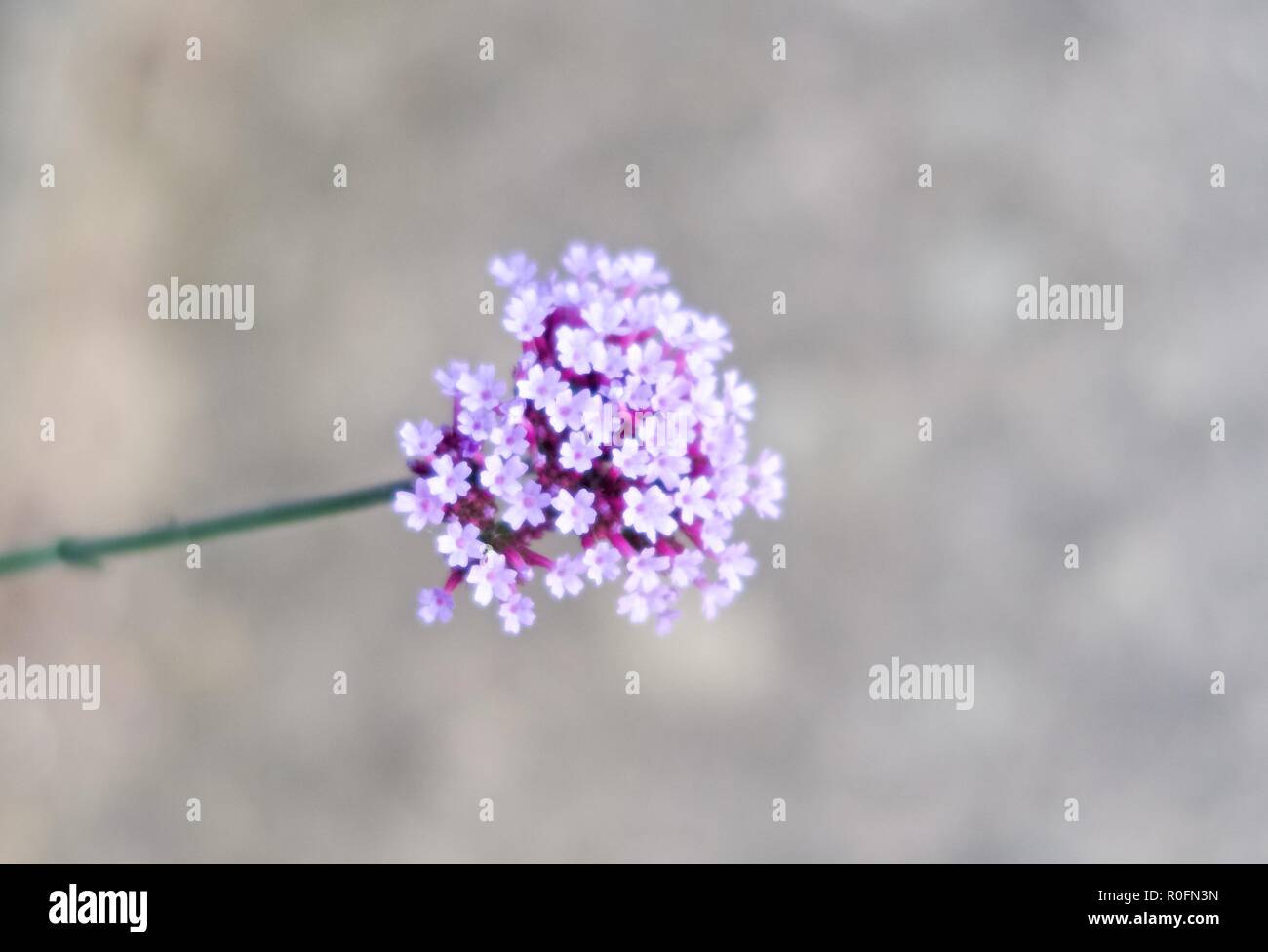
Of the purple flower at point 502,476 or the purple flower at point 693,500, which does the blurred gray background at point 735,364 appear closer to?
the purple flower at point 693,500

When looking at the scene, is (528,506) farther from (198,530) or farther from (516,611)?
(198,530)

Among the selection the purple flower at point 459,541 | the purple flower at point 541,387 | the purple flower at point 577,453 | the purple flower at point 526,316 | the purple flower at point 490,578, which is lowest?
the purple flower at point 490,578

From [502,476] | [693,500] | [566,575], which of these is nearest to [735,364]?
[693,500]

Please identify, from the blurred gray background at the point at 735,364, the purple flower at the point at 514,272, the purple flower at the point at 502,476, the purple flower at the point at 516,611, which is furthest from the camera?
the blurred gray background at the point at 735,364

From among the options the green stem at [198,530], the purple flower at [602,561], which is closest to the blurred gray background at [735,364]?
the green stem at [198,530]

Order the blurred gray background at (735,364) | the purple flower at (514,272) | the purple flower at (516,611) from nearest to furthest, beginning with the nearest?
1. the purple flower at (516,611)
2. the purple flower at (514,272)
3. the blurred gray background at (735,364)

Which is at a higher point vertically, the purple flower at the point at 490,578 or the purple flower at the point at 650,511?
the purple flower at the point at 650,511
